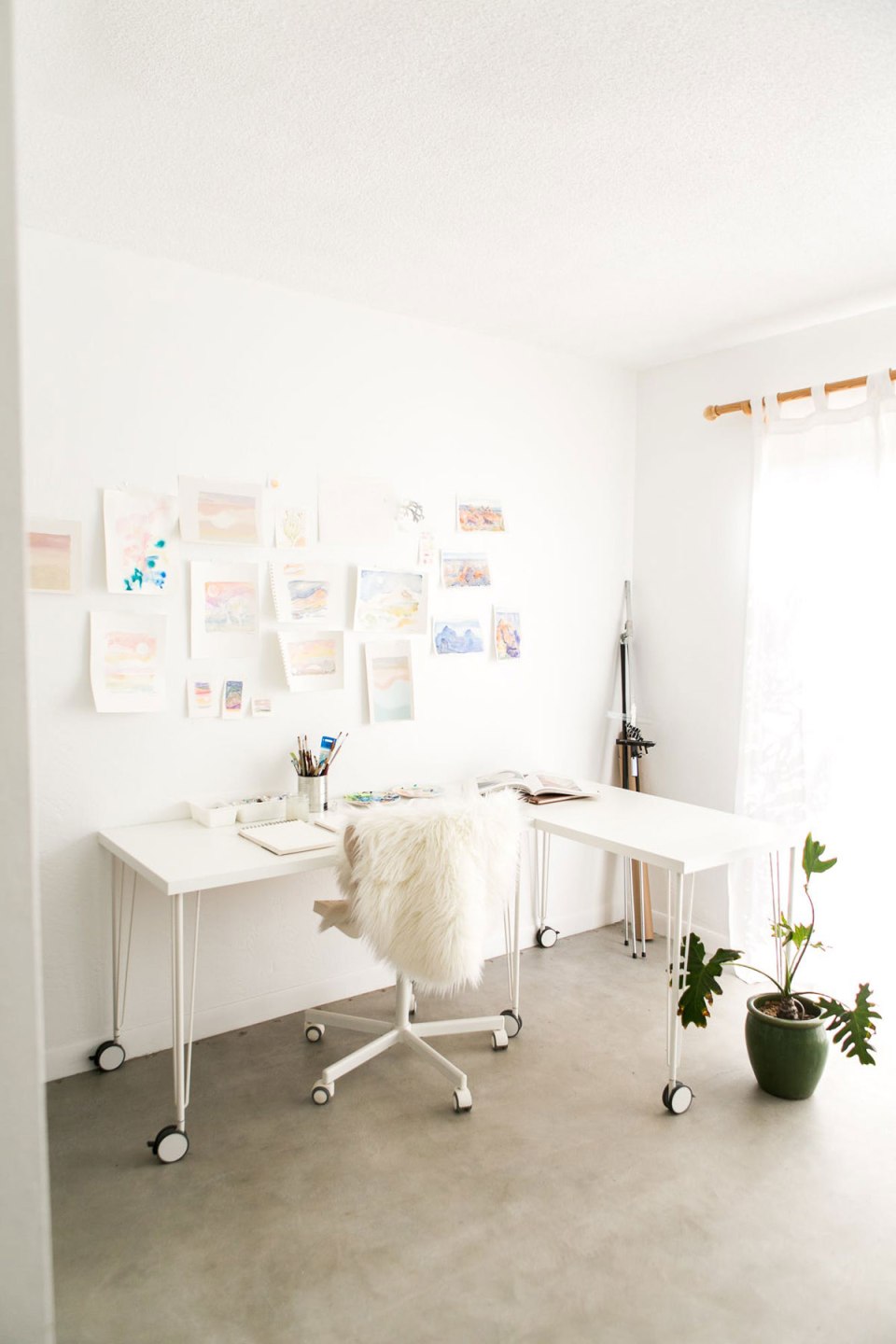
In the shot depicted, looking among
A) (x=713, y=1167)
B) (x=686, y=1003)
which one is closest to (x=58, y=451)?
(x=686, y=1003)

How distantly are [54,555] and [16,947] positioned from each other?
1856 mm

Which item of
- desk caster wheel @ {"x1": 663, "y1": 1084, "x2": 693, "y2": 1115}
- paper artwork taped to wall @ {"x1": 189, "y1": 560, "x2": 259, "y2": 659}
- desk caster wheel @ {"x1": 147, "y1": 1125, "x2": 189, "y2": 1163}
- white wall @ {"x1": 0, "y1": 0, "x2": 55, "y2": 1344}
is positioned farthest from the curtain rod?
desk caster wheel @ {"x1": 147, "y1": 1125, "x2": 189, "y2": 1163}

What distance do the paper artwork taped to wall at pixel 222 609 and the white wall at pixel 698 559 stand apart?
72.5 inches

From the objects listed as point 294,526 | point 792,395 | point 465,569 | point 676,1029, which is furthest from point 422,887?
point 792,395

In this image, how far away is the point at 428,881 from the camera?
2.36 meters

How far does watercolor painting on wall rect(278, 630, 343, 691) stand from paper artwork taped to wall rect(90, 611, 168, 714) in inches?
16.9

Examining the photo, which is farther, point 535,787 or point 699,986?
point 535,787

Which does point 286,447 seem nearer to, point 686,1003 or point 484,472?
point 484,472

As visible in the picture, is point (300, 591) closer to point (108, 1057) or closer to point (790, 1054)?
point (108, 1057)

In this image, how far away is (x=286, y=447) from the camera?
121 inches

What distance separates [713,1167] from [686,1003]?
1.31 feet

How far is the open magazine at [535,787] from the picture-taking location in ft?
10.5

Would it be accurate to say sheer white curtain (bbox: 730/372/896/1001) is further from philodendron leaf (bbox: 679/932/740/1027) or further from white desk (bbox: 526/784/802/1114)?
philodendron leaf (bbox: 679/932/740/1027)

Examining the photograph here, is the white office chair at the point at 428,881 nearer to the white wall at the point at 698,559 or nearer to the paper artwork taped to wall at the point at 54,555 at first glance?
the paper artwork taped to wall at the point at 54,555
